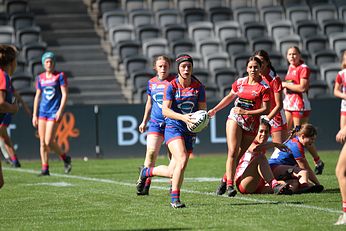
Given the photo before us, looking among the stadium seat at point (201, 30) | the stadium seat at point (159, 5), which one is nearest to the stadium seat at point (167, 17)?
the stadium seat at point (201, 30)

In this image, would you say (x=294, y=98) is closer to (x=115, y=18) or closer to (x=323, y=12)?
(x=115, y=18)

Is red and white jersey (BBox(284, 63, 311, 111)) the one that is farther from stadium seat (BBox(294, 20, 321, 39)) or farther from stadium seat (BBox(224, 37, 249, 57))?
stadium seat (BBox(294, 20, 321, 39))

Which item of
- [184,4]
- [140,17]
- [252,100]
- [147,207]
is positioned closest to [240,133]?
[252,100]

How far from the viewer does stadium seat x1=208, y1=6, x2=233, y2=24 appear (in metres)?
30.8

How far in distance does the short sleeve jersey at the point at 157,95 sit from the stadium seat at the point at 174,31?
1542 centimetres

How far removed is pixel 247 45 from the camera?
1147 inches

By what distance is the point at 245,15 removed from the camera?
3105 centimetres

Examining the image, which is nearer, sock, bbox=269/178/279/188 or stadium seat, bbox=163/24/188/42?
sock, bbox=269/178/279/188

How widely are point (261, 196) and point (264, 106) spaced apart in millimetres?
1217

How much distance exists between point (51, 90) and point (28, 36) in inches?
441

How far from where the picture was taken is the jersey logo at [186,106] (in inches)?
477

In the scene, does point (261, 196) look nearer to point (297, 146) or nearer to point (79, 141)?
point (297, 146)

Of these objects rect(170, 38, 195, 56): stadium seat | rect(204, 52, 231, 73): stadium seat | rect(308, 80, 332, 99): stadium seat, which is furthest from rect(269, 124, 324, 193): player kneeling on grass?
rect(170, 38, 195, 56): stadium seat

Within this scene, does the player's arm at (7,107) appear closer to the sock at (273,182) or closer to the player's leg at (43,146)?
the sock at (273,182)
